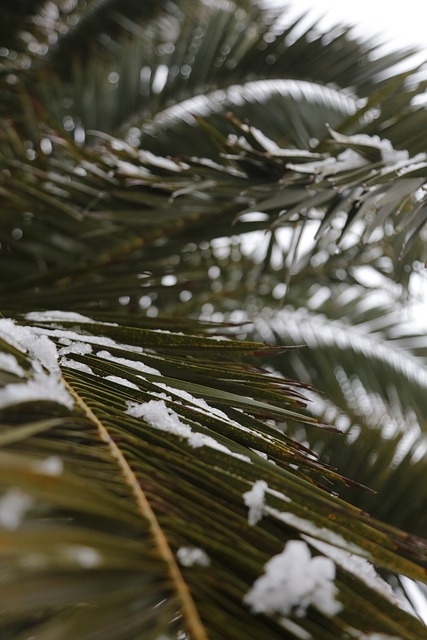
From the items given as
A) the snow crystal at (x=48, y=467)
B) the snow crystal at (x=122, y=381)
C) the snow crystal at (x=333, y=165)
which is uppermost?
the snow crystal at (x=333, y=165)

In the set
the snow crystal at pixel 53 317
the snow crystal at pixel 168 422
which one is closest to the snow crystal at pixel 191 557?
the snow crystal at pixel 168 422

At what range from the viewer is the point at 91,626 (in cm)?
37

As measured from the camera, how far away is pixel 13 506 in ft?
1.27

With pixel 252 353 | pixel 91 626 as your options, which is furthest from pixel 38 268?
pixel 91 626

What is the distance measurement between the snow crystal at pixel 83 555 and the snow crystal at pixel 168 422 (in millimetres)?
177

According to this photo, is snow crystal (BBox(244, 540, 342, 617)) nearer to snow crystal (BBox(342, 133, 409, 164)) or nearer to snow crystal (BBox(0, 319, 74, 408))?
snow crystal (BBox(0, 319, 74, 408))

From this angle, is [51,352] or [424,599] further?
[424,599]

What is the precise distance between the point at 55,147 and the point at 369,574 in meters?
1.46

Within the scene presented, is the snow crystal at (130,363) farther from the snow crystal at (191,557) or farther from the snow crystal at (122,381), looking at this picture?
the snow crystal at (191,557)

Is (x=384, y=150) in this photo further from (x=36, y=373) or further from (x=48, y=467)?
(x=48, y=467)

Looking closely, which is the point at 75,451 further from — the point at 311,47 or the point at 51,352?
the point at 311,47

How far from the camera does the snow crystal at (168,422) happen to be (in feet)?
1.82

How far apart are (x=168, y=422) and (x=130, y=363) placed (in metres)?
0.15

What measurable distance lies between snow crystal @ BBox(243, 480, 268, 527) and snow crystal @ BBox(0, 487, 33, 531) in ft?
0.53
